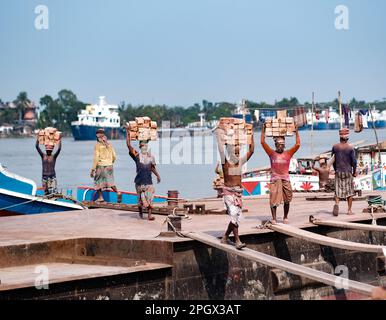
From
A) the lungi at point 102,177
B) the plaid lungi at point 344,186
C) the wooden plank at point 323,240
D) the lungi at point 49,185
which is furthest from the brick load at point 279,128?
the lungi at point 49,185

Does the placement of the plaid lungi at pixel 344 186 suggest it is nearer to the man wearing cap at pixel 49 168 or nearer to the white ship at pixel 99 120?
the man wearing cap at pixel 49 168

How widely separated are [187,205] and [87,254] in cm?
376

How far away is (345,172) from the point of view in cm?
1501

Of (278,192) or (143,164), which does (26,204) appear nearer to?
(143,164)

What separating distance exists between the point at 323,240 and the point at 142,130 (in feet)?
14.8

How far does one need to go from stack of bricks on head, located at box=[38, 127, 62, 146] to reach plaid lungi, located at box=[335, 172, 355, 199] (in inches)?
273

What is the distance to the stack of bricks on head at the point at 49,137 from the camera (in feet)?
62.1

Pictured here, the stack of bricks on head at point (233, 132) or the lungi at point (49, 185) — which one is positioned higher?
the stack of bricks on head at point (233, 132)

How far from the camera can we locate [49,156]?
18781 mm

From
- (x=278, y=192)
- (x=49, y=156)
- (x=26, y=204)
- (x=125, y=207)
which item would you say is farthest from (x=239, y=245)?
(x=49, y=156)

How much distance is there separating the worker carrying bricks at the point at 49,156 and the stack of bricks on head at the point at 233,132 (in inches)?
311

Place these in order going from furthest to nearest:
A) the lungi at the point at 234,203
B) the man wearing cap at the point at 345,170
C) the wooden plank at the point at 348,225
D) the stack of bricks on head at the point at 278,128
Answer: the man wearing cap at the point at 345,170, the stack of bricks on head at the point at 278,128, the wooden plank at the point at 348,225, the lungi at the point at 234,203

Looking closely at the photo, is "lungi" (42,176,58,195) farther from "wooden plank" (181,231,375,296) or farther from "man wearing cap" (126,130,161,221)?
"wooden plank" (181,231,375,296)
